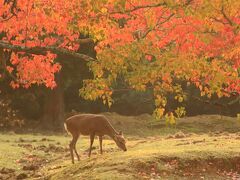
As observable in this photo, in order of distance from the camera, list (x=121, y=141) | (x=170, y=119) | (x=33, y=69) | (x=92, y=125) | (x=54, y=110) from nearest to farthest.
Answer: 1. (x=170, y=119)
2. (x=121, y=141)
3. (x=92, y=125)
4. (x=33, y=69)
5. (x=54, y=110)

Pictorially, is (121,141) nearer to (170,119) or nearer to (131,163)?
(131,163)

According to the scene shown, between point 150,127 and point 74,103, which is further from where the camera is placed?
point 74,103

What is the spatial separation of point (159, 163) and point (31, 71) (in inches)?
383

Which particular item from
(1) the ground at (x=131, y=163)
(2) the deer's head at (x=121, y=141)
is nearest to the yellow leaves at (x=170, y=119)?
(1) the ground at (x=131, y=163)

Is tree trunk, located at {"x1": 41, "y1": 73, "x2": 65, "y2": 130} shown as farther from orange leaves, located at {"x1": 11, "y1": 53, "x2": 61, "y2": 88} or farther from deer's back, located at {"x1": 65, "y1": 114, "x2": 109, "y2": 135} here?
deer's back, located at {"x1": 65, "y1": 114, "x2": 109, "y2": 135}

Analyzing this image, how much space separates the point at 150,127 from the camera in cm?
3841

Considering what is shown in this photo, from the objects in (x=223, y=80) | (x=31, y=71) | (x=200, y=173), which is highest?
(x=31, y=71)

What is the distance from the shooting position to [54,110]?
38906 mm

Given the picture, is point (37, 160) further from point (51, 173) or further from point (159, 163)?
point (159, 163)

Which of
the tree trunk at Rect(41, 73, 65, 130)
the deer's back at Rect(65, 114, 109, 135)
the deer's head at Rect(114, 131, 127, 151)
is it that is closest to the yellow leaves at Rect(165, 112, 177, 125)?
A: the deer's head at Rect(114, 131, 127, 151)

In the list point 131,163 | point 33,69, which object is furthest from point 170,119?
point 33,69

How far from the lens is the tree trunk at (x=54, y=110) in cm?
3859

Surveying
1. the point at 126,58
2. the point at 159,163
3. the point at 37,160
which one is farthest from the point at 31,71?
the point at 126,58

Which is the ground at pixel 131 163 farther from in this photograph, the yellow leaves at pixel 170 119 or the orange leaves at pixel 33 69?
the orange leaves at pixel 33 69
